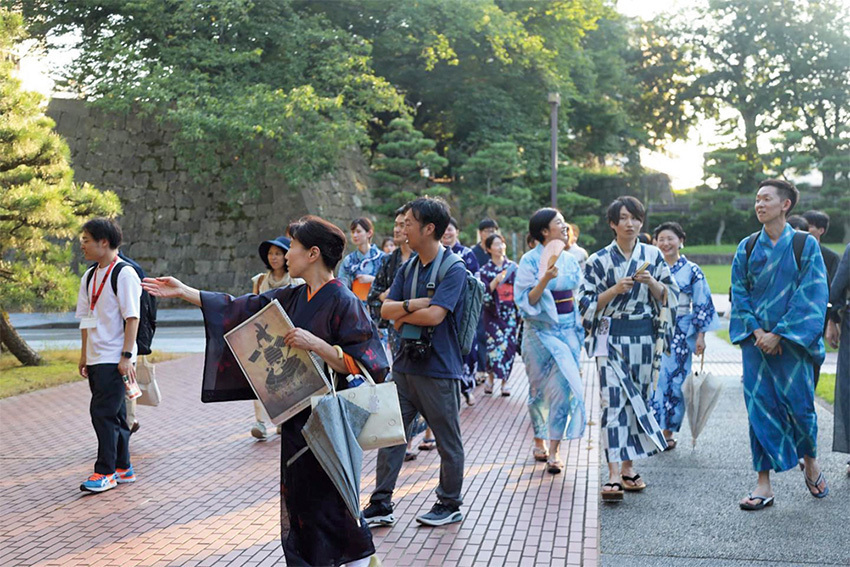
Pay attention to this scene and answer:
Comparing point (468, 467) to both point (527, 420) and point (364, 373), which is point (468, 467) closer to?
point (527, 420)

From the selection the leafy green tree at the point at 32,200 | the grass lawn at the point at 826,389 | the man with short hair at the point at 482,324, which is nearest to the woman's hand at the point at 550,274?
the man with short hair at the point at 482,324

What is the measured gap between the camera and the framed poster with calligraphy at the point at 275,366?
143 inches

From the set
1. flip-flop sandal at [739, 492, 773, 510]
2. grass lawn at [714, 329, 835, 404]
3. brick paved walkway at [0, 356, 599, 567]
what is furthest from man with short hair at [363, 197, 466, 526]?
grass lawn at [714, 329, 835, 404]

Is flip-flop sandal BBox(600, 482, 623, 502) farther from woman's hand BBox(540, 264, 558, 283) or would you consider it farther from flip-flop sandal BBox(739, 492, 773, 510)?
woman's hand BBox(540, 264, 558, 283)

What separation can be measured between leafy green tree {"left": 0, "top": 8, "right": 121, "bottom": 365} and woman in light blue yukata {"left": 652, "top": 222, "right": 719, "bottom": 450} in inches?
284

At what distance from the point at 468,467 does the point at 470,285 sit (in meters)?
1.92

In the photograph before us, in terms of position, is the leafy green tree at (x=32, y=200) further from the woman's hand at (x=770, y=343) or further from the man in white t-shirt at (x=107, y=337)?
the woman's hand at (x=770, y=343)

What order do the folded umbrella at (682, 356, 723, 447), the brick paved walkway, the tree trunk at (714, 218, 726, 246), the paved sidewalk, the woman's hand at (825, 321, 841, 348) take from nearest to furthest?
1. the paved sidewalk
2. the brick paved walkway
3. the woman's hand at (825, 321, 841, 348)
4. the folded umbrella at (682, 356, 723, 447)
5. the tree trunk at (714, 218, 726, 246)

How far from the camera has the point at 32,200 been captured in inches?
411

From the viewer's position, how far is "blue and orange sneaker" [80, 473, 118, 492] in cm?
588

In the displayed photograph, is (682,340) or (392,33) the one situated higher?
(392,33)

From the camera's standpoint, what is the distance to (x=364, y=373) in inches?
148

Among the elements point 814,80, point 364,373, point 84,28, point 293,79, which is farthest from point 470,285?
point 814,80

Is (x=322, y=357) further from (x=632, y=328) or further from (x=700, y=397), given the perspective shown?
(x=700, y=397)
